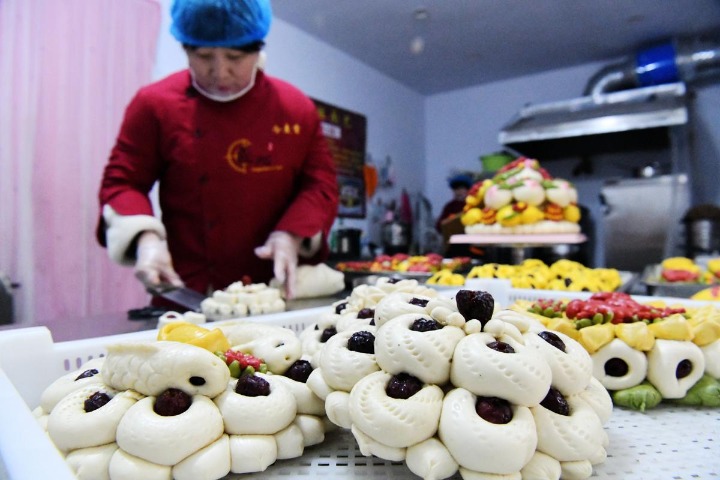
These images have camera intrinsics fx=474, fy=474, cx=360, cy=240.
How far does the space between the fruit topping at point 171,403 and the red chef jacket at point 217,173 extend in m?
1.05

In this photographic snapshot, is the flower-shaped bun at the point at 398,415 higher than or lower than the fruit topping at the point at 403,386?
lower

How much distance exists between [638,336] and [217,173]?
130cm

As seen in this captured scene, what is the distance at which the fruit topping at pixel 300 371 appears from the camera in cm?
61

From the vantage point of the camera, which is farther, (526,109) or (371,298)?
(526,109)

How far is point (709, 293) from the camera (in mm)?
1273

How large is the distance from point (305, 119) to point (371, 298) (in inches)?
45.6

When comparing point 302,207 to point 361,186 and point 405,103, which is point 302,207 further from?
point 405,103

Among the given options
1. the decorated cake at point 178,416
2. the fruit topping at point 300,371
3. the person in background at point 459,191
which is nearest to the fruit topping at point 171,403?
the decorated cake at point 178,416

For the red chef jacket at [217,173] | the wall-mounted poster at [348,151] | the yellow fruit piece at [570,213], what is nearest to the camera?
the red chef jacket at [217,173]

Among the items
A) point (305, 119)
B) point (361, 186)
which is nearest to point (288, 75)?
point (361, 186)

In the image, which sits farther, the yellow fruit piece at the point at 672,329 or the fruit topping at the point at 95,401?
the yellow fruit piece at the point at 672,329

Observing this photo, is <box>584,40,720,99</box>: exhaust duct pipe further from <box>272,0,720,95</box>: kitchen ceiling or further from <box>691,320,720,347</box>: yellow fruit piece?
<box>691,320,720,347</box>: yellow fruit piece

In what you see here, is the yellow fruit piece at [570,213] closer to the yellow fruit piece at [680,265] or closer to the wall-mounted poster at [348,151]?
the yellow fruit piece at [680,265]

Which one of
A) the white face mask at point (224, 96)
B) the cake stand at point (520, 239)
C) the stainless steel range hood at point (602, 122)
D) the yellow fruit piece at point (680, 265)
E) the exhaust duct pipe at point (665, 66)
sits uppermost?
the exhaust duct pipe at point (665, 66)
